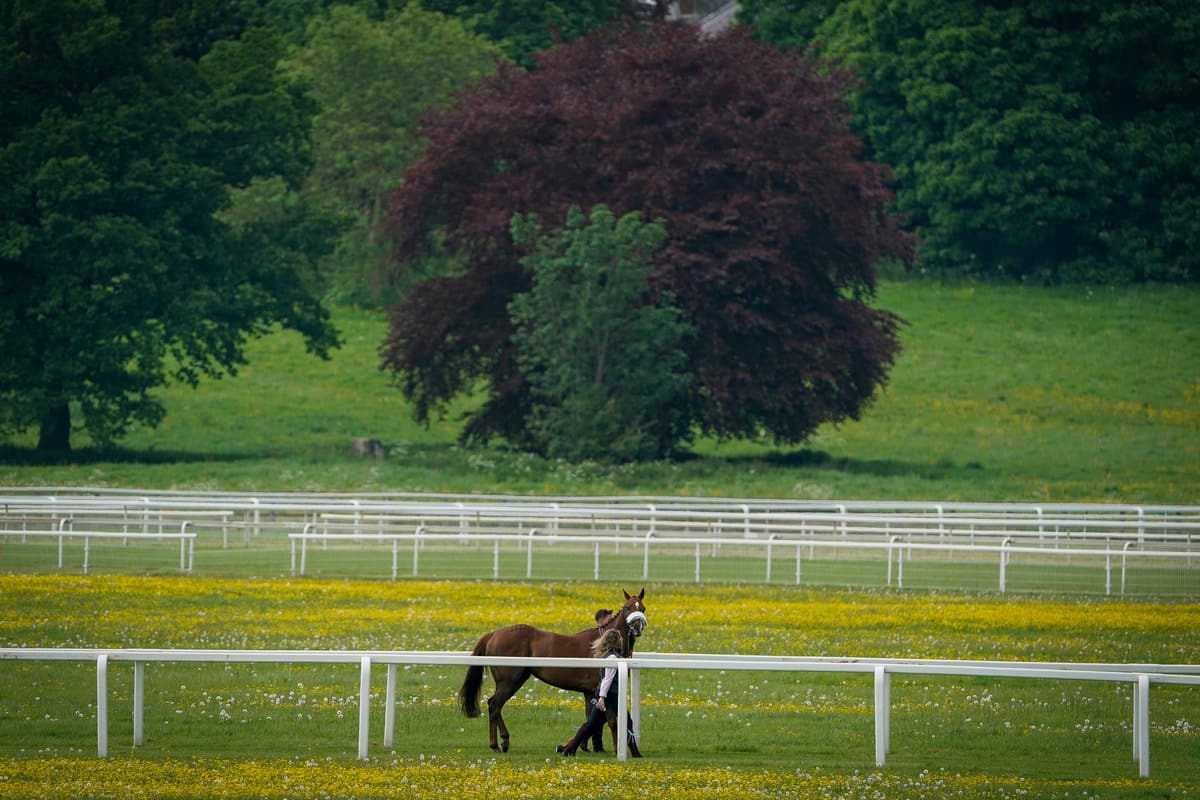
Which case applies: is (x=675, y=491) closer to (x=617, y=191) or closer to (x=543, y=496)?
(x=543, y=496)

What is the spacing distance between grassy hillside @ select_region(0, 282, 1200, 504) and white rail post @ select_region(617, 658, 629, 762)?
26314 mm

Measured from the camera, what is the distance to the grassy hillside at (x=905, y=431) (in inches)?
1647

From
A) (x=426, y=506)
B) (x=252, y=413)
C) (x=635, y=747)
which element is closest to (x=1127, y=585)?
(x=426, y=506)

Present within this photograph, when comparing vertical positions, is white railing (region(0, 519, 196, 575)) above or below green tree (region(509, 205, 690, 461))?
below

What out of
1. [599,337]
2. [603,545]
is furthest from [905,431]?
[603,545]

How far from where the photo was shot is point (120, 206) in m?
45.8

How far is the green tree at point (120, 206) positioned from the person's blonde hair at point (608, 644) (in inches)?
1289

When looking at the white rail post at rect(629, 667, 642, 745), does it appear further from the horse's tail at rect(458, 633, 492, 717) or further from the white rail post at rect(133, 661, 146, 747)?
the white rail post at rect(133, 661, 146, 747)

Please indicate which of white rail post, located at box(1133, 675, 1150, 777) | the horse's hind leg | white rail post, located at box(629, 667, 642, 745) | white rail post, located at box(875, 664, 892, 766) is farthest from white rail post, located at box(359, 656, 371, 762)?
white rail post, located at box(1133, 675, 1150, 777)

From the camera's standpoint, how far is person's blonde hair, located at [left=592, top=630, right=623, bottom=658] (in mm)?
13109

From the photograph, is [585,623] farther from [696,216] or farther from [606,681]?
[696,216]

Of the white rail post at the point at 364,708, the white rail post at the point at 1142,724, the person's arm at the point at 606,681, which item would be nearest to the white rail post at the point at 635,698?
the person's arm at the point at 606,681

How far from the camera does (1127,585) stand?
1065 inches

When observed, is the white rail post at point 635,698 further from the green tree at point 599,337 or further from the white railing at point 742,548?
the green tree at point 599,337
